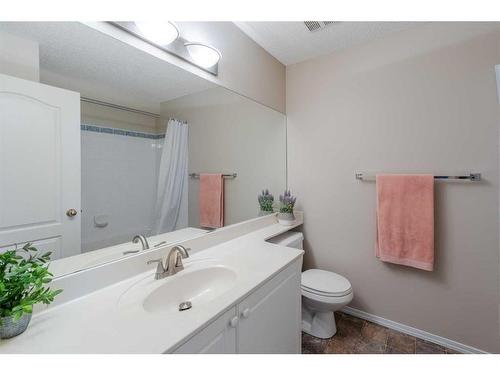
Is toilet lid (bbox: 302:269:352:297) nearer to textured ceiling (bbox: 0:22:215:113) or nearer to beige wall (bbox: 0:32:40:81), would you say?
textured ceiling (bbox: 0:22:215:113)

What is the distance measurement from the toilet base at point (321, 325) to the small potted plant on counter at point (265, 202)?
0.87 metres

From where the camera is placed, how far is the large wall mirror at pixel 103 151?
77 centimetres

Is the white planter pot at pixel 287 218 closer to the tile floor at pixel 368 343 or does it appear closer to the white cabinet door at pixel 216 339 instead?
the tile floor at pixel 368 343

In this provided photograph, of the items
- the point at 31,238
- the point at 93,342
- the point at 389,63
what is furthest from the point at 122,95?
the point at 389,63

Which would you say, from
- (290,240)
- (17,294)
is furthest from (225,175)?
(17,294)

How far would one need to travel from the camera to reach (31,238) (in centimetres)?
79

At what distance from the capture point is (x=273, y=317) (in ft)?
3.43

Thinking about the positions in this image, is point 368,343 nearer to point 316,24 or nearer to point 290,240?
point 290,240

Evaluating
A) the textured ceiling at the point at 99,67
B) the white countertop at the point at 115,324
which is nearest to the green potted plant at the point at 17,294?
the white countertop at the point at 115,324

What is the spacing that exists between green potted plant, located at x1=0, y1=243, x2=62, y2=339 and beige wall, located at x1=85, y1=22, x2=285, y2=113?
922mm

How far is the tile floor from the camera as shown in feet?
4.82

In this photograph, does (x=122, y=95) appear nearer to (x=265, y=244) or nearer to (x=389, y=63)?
(x=265, y=244)

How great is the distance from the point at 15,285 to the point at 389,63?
2315 mm

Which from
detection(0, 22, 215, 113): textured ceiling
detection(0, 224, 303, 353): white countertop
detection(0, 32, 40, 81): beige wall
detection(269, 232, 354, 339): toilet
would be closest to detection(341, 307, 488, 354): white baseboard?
detection(269, 232, 354, 339): toilet
